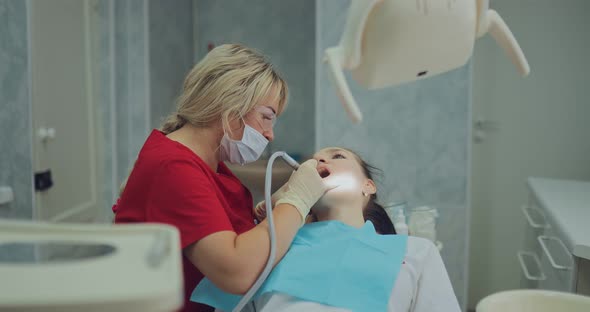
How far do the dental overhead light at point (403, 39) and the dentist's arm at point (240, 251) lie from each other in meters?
Answer: 0.41

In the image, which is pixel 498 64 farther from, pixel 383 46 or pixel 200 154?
pixel 383 46

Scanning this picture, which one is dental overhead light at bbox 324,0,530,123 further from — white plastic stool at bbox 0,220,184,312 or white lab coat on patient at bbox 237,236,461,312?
white lab coat on patient at bbox 237,236,461,312

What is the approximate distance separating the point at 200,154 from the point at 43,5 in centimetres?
146

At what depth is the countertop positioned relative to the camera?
140 centimetres

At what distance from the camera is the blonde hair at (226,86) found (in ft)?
3.81

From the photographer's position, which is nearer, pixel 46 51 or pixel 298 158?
pixel 46 51

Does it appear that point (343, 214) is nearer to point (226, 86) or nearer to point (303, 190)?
point (303, 190)

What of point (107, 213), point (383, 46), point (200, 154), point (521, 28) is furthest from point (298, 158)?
point (383, 46)

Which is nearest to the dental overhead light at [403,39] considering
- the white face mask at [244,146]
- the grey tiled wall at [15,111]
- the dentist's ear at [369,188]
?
the white face mask at [244,146]

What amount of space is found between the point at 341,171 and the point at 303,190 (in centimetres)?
37

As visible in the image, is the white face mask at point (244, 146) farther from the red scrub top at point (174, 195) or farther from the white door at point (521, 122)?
the white door at point (521, 122)

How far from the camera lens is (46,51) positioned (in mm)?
2209

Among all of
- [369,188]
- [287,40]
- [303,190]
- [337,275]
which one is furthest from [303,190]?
[287,40]

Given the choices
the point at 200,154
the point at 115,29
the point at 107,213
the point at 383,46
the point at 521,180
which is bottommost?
the point at 107,213
